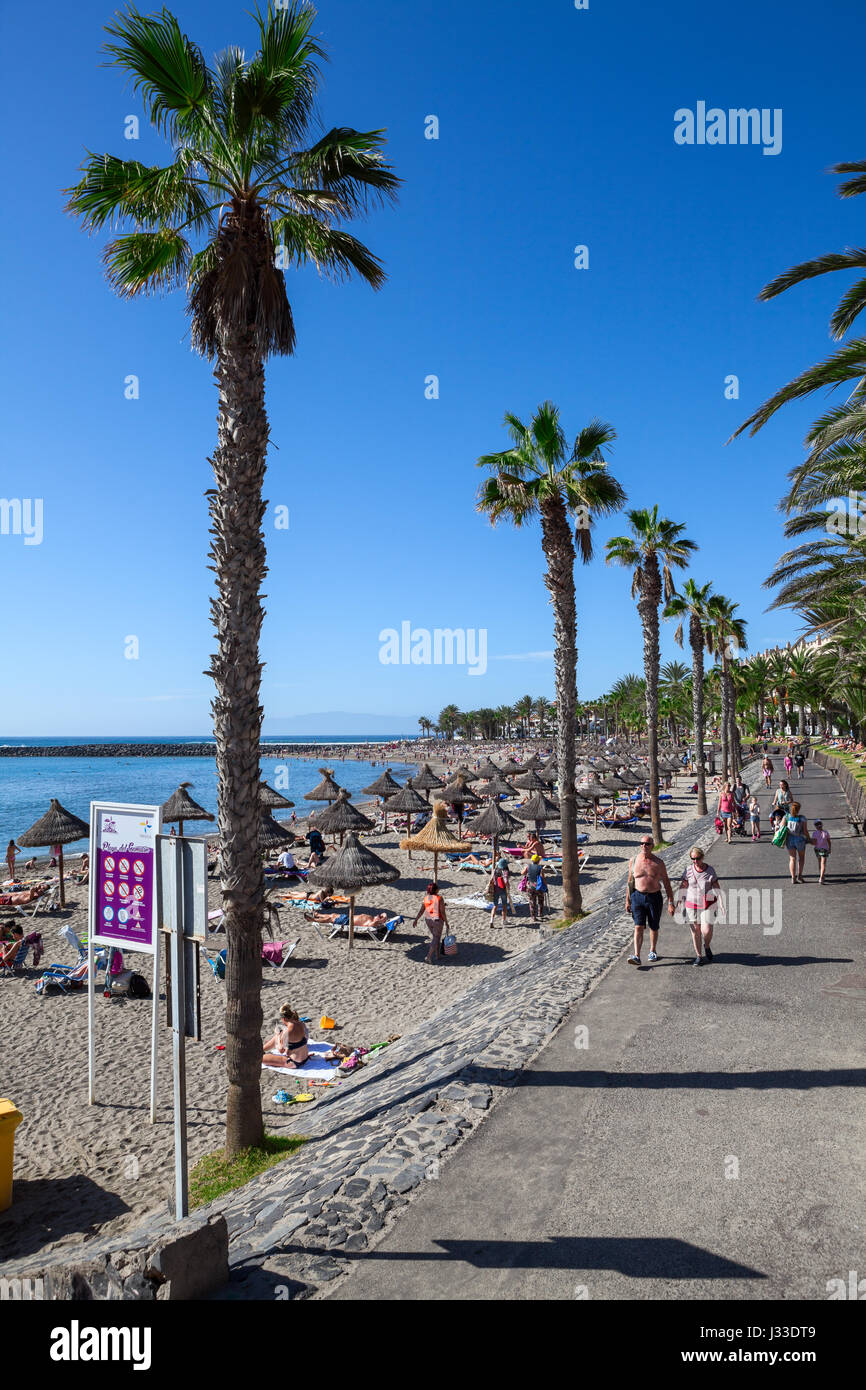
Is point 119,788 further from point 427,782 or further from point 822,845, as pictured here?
point 822,845

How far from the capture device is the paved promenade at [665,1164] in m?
4.20

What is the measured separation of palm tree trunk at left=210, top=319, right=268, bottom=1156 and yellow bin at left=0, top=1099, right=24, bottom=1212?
2.20 meters

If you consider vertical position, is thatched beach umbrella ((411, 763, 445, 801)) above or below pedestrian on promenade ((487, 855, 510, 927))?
above

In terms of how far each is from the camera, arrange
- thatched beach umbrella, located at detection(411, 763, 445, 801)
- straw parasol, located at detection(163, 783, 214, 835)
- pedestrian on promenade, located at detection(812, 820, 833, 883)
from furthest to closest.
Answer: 1. thatched beach umbrella, located at detection(411, 763, 445, 801)
2. straw parasol, located at detection(163, 783, 214, 835)
3. pedestrian on promenade, located at detection(812, 820, 833, 883)

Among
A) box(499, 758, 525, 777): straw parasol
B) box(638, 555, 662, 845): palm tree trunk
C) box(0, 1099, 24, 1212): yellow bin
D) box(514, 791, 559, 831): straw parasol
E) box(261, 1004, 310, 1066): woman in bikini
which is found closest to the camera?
box(0, 1099, 24, 1212): yellow bin

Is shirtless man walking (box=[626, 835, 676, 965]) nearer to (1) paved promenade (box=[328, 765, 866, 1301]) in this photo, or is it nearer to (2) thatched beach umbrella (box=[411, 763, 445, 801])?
(1) paved promenade (box=[328, 765, 866, 1301])

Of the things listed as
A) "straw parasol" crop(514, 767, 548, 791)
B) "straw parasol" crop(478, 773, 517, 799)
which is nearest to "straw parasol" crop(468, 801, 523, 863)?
"straw parasol" crop(514, 767, 548, 791)

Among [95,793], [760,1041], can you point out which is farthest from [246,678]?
[95,793]

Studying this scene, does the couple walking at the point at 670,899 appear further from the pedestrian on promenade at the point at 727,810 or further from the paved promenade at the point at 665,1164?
the pedestrian on promenade at the point at 727,810

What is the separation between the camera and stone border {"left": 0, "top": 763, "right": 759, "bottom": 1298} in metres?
4.63

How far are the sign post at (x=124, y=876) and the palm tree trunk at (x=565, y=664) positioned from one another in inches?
356

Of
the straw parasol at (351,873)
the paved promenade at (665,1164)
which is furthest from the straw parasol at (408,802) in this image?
the paved promenade at (665,1164)
